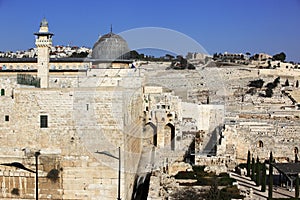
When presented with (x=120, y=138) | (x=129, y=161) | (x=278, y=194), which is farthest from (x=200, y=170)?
(x=120, y=138)

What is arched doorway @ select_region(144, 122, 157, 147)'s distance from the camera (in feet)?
47.3

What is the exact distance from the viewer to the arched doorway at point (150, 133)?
1441 centimetres

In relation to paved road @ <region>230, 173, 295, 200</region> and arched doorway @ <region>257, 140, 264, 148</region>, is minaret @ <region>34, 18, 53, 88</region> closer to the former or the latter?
paved road @ <region>230, 173, 295, 200</region>

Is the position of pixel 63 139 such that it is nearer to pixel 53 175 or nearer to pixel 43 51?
pixel 53 175

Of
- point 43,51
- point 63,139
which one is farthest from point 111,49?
point 63,139

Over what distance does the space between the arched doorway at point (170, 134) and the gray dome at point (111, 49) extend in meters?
3.28

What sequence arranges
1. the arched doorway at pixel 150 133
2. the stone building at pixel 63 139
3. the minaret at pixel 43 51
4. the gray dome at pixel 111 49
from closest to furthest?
the stone building at pixel 63 139 < the minaret at pixel 43 51 < the gray dome at pixel 111 49 < the arched doorway at pixel 150 133

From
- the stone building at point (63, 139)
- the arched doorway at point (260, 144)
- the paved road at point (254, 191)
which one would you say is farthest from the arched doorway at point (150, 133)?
the stone building at point (63, 139)

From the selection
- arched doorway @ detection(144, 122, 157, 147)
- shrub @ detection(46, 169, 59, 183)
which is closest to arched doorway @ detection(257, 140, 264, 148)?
arched doorway @ detection(144, 122, 157, 147)

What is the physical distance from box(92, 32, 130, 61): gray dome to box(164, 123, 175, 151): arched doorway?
3.28 meters

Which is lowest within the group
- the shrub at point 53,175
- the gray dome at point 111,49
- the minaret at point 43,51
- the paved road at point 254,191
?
the paved road at point 254,191

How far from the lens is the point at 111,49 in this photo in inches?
565

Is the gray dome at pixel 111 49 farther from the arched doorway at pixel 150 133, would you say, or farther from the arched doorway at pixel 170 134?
the arched doorway at pixel 170 134

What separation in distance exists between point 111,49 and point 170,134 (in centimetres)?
362
